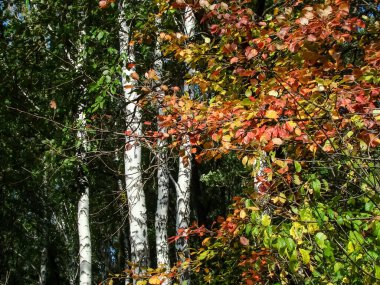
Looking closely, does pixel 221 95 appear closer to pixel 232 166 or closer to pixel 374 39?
pixel 374 39

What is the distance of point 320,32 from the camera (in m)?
3.21

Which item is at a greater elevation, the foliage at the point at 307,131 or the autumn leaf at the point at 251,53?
the autumn leaf at the point at 251,53

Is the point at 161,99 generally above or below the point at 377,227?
above

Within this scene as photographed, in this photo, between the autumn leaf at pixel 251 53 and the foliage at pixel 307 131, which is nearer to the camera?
the foliage at pixel 307 131

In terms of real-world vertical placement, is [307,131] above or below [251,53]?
below

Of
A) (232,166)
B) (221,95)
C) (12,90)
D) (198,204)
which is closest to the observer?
(221,95)

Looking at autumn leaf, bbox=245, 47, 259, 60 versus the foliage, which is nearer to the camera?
the foliage

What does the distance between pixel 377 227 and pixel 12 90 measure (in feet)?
19.4

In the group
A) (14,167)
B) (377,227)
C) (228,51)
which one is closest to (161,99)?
(228,51)

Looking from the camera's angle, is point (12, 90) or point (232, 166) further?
point (232, 166)

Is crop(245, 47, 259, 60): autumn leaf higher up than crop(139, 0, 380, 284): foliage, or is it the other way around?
crop(245, 47, 259, 60): autumn leaf

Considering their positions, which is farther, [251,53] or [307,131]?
[251,53]

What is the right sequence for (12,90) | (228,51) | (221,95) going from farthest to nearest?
(12,90) → (221,95) → (228,51)

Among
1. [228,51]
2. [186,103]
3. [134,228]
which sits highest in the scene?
[228,51]
